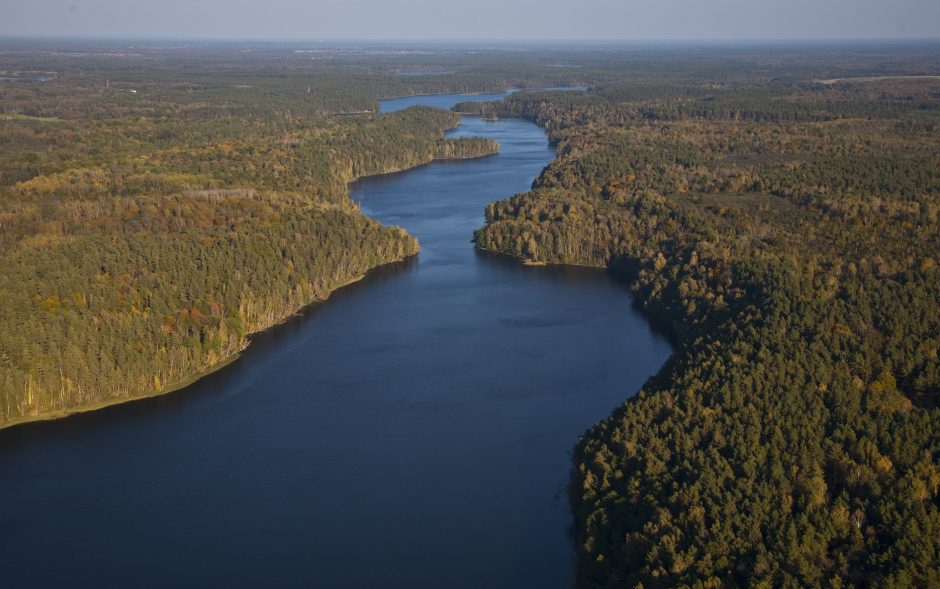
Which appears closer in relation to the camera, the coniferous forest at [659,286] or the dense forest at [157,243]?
the coniferous forest at [659,286]

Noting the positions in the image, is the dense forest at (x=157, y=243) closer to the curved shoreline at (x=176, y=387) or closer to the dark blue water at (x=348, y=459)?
the curved shoreline at (x=176, y=387)

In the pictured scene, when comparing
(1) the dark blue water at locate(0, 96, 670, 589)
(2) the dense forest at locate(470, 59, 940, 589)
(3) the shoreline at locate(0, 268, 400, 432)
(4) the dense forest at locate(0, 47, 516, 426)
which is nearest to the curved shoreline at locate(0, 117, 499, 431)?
(3) the shoreline at locate(0, 268, 400, 432)

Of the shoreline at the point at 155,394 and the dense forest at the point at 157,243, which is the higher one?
the dense forest at the point at 157,243

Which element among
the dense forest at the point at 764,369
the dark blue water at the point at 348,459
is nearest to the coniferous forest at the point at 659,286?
the dense forest at the point at 764,369

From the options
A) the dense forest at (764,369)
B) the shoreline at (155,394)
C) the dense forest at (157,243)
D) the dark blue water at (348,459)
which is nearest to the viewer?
the dense forest at (764,369)

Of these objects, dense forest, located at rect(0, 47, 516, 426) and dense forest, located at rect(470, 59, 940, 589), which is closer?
dense forest, located at rect(470, 59, 940, 589)

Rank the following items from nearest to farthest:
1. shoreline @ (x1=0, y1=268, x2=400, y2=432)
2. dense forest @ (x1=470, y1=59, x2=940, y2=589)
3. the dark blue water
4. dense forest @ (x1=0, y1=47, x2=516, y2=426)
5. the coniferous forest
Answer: dense forest @ (x1=470, y1=59, x2=940, y2=589) < the coniferous forest < the dark blue water < shoreline @ (x1=0, y1=268, x2=400, y2=432) < dense forest @ (x1=0, y1=47, x2=516, y2=426)

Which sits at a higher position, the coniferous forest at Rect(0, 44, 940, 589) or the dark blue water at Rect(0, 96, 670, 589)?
the coniferous forest at Rect(0, 44, 940, 589)

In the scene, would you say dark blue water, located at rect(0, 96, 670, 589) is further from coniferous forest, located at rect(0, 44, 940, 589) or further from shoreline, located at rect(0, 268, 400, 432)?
coniferous forest, located at rect(0, 44, 940, 589)
